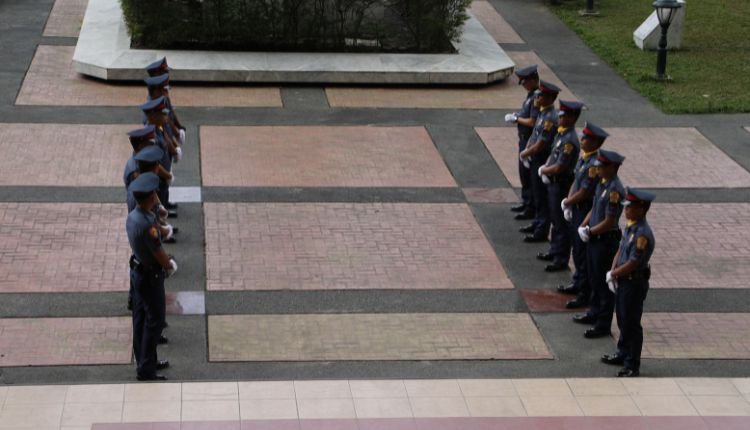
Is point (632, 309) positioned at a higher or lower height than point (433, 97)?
higher

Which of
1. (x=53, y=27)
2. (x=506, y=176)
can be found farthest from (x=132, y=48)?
(x=506, y=176)

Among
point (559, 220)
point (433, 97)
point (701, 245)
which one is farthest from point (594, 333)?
point (433, 97)

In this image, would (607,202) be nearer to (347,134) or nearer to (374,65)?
(347,134)

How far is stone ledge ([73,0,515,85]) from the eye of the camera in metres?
17.0

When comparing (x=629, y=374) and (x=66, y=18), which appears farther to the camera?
(x=66, y=18)

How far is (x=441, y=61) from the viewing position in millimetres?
17953

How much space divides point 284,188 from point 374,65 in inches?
189

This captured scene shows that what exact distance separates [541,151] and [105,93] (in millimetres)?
7293

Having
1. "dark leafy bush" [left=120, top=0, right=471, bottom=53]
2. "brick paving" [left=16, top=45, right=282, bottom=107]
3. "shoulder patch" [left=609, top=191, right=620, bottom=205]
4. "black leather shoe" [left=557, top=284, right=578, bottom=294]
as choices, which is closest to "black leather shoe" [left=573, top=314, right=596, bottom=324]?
"black leather shoe" [left=557, top=284, right=578, bottom=294]

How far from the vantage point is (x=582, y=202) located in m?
10.7

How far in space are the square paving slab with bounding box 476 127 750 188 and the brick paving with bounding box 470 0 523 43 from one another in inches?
192

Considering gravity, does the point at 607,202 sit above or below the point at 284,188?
above

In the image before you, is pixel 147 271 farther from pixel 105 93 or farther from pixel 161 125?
pixel 105 93

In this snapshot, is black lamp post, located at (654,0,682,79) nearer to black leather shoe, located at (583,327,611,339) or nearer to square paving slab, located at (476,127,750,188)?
square paving slab, located at (476,127,750,188)
